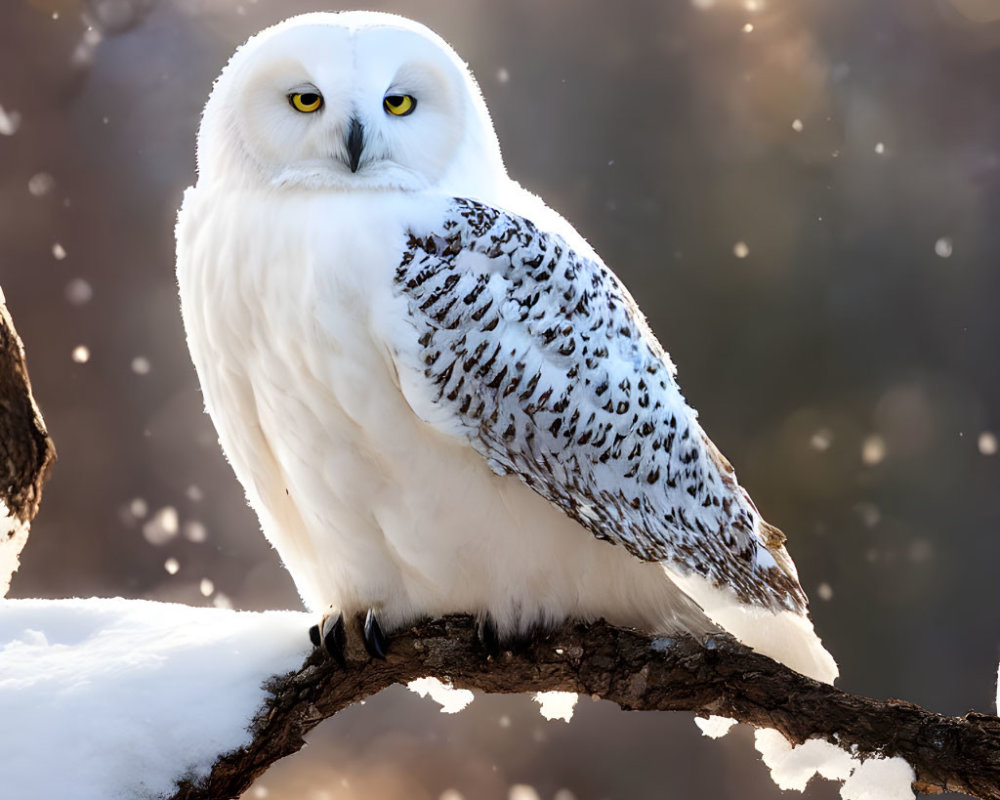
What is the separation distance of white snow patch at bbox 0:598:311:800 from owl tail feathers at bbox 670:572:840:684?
1.45 ft

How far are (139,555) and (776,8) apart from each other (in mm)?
1734

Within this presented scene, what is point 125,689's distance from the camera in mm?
1027

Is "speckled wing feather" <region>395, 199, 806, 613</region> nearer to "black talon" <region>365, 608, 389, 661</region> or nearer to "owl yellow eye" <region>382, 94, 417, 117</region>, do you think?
"owl yellow eye" <region>382, 94, 417, 117</region>

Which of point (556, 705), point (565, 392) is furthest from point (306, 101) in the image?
point (556, 705)

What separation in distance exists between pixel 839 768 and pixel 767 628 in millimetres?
161

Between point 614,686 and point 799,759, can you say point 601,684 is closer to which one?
point 614,686

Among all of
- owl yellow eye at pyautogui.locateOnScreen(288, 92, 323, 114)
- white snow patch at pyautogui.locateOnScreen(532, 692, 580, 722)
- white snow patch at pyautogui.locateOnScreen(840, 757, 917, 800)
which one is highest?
owl yellow eye at pyautogui.locateOnScreen(288, 92, 323, 114)

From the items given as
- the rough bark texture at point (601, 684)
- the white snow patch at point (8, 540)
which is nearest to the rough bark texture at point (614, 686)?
the rough bark texture at point (601, 684)

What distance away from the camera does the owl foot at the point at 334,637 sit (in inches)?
43.7

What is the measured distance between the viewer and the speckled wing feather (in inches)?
37.8

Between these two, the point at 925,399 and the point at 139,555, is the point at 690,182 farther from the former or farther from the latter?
the point at 139,555

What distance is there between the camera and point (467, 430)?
38.3 inches

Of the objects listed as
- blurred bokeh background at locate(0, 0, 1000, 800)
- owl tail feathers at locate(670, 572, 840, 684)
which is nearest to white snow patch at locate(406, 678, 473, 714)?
owl tail feathers at locate(670, 572, 840, 684)

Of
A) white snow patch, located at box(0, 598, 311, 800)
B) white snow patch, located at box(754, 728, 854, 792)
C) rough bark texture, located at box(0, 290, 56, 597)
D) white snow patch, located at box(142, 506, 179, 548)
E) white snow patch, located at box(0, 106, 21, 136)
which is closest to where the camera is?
white snow patch, located at box(0, 598, 311, 800)
